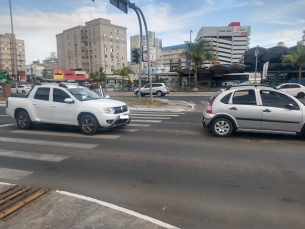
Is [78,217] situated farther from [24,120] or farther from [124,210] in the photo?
[24,120]

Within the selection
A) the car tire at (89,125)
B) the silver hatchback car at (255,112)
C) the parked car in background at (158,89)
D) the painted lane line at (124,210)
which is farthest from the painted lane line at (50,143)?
the parked car in background at (158,89)

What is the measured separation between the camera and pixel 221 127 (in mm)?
8242

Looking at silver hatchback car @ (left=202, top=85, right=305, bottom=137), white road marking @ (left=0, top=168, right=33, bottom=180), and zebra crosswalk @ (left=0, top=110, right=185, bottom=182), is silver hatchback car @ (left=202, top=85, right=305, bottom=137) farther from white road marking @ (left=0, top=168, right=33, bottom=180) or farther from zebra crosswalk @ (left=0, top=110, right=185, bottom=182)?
white road marking @ (left=0, top=168, right=33, bottom=180)

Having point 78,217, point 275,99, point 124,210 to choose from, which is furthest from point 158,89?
point 78,217

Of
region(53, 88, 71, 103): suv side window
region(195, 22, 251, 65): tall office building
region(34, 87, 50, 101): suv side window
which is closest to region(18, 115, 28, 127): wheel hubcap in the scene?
region(34, 87, 50, 101): suv side window

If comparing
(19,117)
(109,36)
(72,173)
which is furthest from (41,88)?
(109,36)

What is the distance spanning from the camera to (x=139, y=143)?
7559 millimetres

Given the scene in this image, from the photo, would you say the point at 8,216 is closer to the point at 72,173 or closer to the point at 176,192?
the point at 72,173

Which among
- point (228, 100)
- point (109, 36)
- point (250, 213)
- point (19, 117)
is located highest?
point (109, 36)

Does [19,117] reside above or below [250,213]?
above

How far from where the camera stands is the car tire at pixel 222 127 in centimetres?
815

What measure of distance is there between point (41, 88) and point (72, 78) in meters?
72.3

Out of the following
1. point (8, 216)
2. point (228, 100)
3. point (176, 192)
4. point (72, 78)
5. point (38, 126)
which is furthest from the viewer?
point (72, 78)

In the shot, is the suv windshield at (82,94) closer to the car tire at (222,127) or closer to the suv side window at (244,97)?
the car tire at (222,127)
